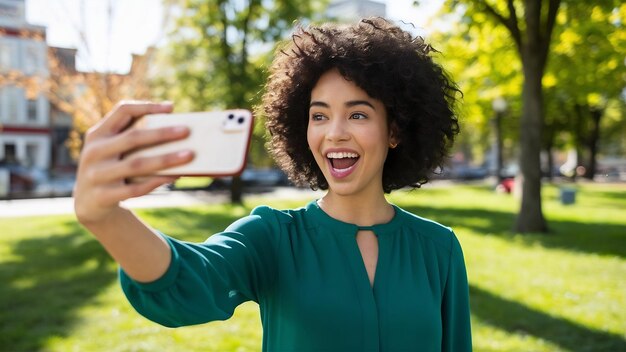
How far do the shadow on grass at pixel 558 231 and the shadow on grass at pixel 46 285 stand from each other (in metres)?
7.97

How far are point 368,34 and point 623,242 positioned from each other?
1100 cm

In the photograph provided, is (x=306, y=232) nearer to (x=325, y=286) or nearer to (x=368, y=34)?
(x=325, y=286)

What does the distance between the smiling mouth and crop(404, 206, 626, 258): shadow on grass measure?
9.45 metres

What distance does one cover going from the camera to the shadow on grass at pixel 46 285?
225 inches

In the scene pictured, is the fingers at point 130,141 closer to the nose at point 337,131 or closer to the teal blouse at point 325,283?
the teal blouse at point 325,283

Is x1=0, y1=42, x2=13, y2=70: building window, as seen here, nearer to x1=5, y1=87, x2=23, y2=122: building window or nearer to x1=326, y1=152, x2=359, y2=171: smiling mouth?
x1=5, y1=87, x2=23, y2=122: building window

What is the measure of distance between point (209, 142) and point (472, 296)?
665 cm

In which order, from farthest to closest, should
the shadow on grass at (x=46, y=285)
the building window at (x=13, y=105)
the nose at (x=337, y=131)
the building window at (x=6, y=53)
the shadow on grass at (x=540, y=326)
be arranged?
the building window at (x=13, y=105) < the building window at (x=6, y=53) < the shadow on grass at (x=46, y=285) < the shadow on grass at (x=540, y=326) < the nose at (x=337, y=131)

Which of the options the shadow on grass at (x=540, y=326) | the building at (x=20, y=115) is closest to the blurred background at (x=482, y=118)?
the shadow on grass at (x=540, y=326)

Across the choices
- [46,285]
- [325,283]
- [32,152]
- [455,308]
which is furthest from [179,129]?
[32,152]

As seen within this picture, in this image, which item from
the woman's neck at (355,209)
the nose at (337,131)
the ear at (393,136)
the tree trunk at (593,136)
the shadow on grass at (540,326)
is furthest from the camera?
the tree trunk at (593,136)

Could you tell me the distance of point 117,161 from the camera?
3.26 feet

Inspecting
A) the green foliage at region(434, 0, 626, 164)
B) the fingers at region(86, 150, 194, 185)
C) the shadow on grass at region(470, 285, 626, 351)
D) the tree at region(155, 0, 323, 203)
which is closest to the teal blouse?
the fingers at region(86, 150, 194, 185)

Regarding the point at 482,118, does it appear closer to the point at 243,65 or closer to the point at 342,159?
the point at 243,65
